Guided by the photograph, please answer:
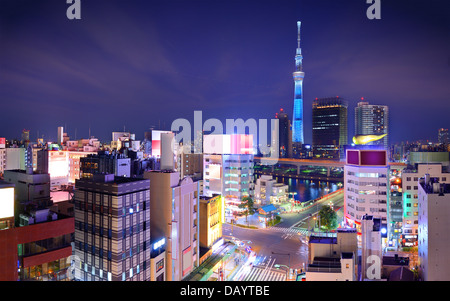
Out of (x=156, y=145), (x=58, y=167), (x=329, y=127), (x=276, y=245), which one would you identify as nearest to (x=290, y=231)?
(x=276, y=245)

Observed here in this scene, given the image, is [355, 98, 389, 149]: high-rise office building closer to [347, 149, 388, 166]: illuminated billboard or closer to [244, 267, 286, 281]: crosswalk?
[347, 149, 388, 166]: illuminated billboard

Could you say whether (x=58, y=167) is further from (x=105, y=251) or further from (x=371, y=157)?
(x=371, y=157)

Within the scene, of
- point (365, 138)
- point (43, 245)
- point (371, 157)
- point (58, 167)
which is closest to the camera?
point (43, 245)

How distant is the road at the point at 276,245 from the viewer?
8.46m

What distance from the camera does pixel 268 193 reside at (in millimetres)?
17953

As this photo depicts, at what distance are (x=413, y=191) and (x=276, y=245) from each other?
239 inches

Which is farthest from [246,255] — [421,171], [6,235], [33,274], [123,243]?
[421,171]

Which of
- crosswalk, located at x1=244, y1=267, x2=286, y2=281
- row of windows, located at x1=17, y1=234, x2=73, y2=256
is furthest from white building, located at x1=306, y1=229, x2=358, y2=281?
row of windows, located at x1=17, y1=234, x2=73, y2=256

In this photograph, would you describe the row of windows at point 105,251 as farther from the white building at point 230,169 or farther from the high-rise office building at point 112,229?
the white building at point 230,169

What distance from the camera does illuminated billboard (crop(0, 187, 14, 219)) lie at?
477 centimetres

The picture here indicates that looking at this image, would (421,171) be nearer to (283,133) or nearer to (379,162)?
(379,162)

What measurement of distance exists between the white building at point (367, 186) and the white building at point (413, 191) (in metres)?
0.68
